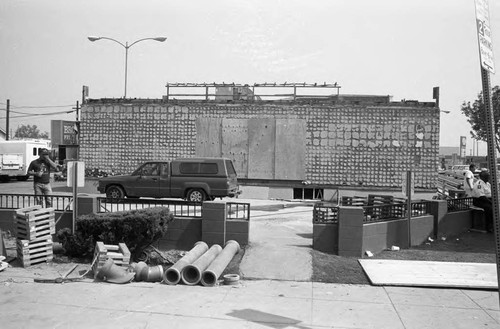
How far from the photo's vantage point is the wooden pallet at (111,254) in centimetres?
848

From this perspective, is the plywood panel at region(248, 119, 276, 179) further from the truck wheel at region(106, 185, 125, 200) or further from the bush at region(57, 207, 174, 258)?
the bush at region(57, 207, 174, 258)

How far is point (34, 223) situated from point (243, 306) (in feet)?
15.8

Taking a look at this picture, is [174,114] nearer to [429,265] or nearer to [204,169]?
[204,169]

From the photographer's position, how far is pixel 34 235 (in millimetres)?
9305

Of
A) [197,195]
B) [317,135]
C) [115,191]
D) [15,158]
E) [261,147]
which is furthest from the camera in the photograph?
[15,158]

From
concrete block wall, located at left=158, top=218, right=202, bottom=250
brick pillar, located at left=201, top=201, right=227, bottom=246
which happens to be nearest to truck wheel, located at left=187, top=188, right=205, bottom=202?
concrete block wall, located at left=158, top=218, right=202, bottom=250

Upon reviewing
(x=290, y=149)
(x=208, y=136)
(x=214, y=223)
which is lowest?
(x=214, y=223)

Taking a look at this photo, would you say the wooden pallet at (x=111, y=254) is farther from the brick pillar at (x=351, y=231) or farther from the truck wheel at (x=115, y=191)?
the truck wheel at (x=115, y=191)

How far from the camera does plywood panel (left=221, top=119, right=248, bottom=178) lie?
2377 centimetres

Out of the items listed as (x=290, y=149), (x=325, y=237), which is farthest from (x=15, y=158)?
(x=325, y=237)

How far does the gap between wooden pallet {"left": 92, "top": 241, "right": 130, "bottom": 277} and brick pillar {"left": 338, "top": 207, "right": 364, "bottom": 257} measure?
437 centimetres

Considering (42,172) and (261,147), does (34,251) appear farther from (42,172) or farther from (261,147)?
(261,147)

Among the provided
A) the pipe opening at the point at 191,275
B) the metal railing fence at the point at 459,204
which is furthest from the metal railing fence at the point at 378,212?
the pipe opening at the point at 191,275

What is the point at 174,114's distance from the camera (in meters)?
Result: 24.1
